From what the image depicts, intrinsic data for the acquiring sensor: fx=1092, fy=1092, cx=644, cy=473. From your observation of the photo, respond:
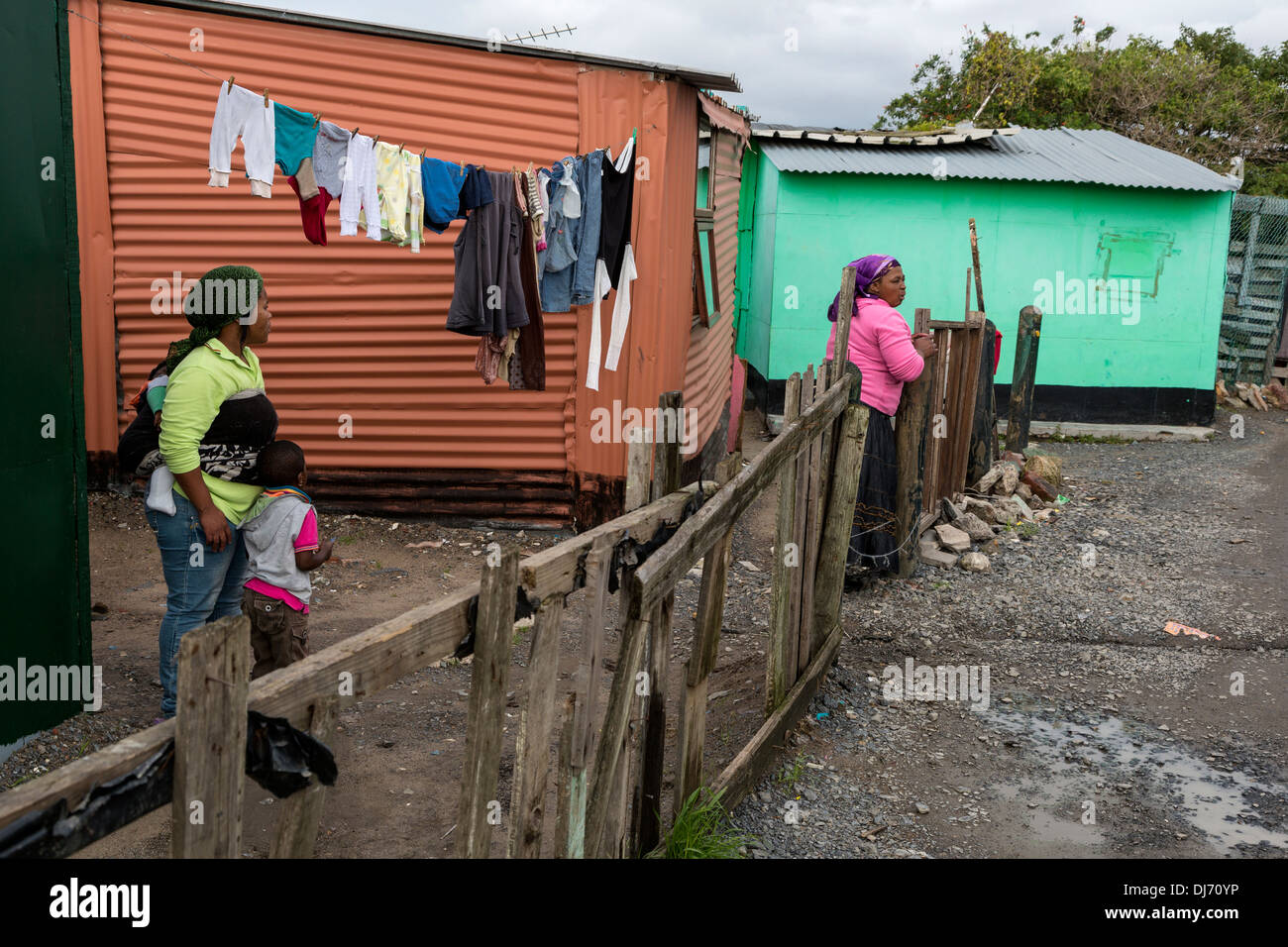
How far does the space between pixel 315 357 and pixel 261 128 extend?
2.76 meters

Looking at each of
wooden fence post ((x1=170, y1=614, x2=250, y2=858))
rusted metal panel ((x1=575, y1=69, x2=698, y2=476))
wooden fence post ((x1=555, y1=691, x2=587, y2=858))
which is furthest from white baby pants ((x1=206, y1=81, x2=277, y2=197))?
wooden fence post ((x1=170, y1=614, x2=250, y2=858))

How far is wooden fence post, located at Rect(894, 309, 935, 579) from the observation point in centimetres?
676

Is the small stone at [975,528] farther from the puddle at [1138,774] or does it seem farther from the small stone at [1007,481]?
the puddle at [1138,774]

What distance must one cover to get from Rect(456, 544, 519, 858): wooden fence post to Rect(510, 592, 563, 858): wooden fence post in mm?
164

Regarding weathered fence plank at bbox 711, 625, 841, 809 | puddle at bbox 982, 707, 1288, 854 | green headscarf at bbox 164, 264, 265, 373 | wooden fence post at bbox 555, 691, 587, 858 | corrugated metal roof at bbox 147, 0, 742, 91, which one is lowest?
puddle at bbox 982, 707, 1288, 854

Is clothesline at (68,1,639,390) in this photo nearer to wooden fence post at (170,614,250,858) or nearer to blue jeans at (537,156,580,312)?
blue jeans at (537,156,580,312)

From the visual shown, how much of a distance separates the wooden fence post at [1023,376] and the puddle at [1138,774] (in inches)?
228

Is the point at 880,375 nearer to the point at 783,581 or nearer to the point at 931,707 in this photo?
the point at 931,707

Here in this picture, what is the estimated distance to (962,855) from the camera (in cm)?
395

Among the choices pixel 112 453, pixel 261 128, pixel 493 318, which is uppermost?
pixel 261 128

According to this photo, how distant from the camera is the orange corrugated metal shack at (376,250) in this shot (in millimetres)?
7227

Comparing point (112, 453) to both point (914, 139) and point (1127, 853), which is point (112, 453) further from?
point (914, 139)

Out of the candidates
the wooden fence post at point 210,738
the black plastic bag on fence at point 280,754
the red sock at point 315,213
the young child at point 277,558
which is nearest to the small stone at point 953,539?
the red sock at point 315,213
